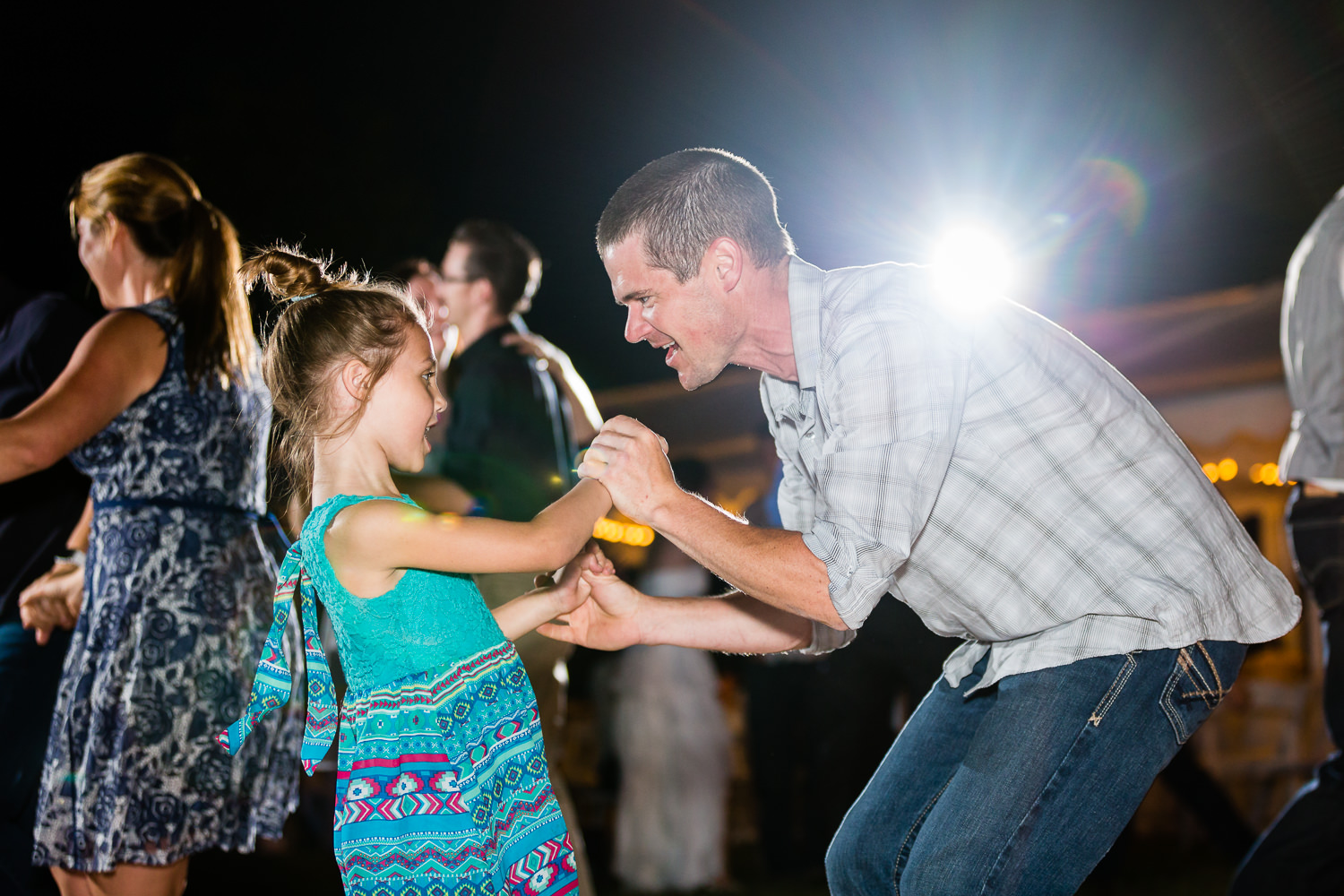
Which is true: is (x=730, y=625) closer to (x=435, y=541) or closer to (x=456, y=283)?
(x=435, y=541)

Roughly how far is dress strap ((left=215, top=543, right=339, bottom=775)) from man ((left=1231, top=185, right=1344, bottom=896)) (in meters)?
2.24

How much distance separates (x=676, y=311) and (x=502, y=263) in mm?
1496

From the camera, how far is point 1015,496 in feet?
5.04

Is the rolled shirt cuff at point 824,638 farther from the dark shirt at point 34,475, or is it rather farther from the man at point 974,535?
the dark shirt at point 34,475

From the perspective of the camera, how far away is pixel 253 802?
2184 millimetres

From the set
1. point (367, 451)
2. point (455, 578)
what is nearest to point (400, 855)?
point (455, 578)

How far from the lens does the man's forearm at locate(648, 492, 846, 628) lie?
1478 mm

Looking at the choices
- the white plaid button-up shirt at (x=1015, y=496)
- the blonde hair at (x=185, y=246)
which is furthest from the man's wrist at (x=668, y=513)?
the blonde hair at (x=185, y=246)

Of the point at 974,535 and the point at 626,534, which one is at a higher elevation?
the point at 974,535

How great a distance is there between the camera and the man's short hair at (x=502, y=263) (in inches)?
120

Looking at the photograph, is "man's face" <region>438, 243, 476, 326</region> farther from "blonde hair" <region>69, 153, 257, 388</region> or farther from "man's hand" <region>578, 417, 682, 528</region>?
"man's hand" <region>578, 417, 682, 528</region>

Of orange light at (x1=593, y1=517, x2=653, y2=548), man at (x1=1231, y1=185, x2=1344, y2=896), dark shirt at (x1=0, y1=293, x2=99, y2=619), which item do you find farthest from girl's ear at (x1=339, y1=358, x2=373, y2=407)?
orange light at (x1=593, y1=517, x2=653, y2=548)

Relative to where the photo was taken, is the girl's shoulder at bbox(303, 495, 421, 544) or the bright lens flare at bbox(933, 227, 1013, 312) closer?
the girl's shoulder at bbox(303, 495, 421, 544)

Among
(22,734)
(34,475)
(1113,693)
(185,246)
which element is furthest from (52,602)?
(1113,693)
